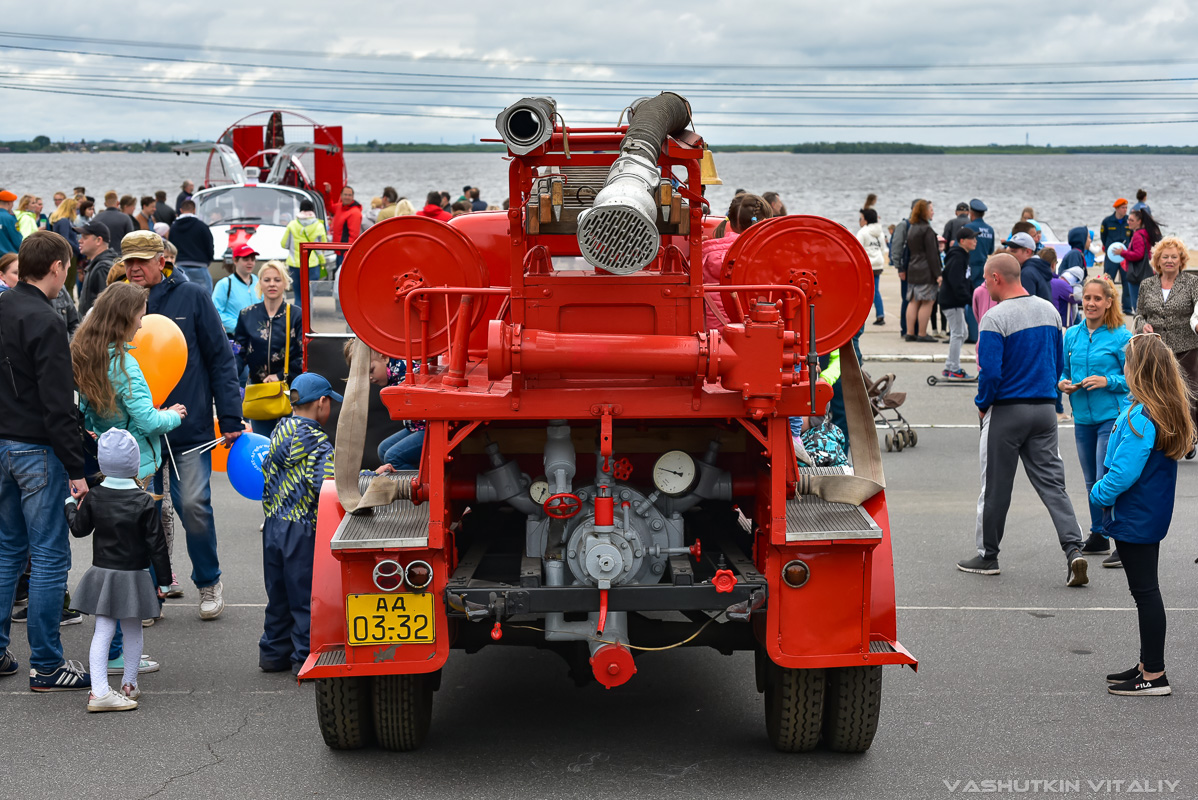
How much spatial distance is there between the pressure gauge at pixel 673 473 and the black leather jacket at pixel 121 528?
2492mm

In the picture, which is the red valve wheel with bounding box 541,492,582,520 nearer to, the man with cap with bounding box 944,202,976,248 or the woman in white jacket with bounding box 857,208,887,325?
the man with cap with bounding box 944,202,976,248

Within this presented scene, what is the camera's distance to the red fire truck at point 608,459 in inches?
185

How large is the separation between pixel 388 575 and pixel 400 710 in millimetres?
718

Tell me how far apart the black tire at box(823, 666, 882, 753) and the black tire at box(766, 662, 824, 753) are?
6cm

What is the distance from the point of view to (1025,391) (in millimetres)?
7848

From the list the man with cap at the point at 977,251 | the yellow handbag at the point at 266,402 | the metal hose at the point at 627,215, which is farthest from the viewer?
the man with cap at the point at 977,251

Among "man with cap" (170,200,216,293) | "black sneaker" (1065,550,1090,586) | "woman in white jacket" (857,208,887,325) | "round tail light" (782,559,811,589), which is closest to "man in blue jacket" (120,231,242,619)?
"round tail light" (782,559,811,589)

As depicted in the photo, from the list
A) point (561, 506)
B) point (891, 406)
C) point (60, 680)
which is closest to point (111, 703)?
point (60, 680)

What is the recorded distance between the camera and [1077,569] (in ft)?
25.5

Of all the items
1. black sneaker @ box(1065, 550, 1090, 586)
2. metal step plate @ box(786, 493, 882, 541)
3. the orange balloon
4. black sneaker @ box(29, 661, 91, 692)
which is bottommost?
black sneaker @ box(29, 661, 91, 692)

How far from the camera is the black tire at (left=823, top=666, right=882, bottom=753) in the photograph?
5.08 metres

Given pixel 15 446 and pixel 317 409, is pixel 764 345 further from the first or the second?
pixel 15 446

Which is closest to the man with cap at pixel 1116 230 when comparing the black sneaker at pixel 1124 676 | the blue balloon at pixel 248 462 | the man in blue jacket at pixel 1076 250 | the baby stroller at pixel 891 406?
the man in blue jacket at pixel 1076 250

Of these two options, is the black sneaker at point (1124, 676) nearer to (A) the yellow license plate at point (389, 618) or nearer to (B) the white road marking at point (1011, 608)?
(B) the white road marking at point (1011, 608)
